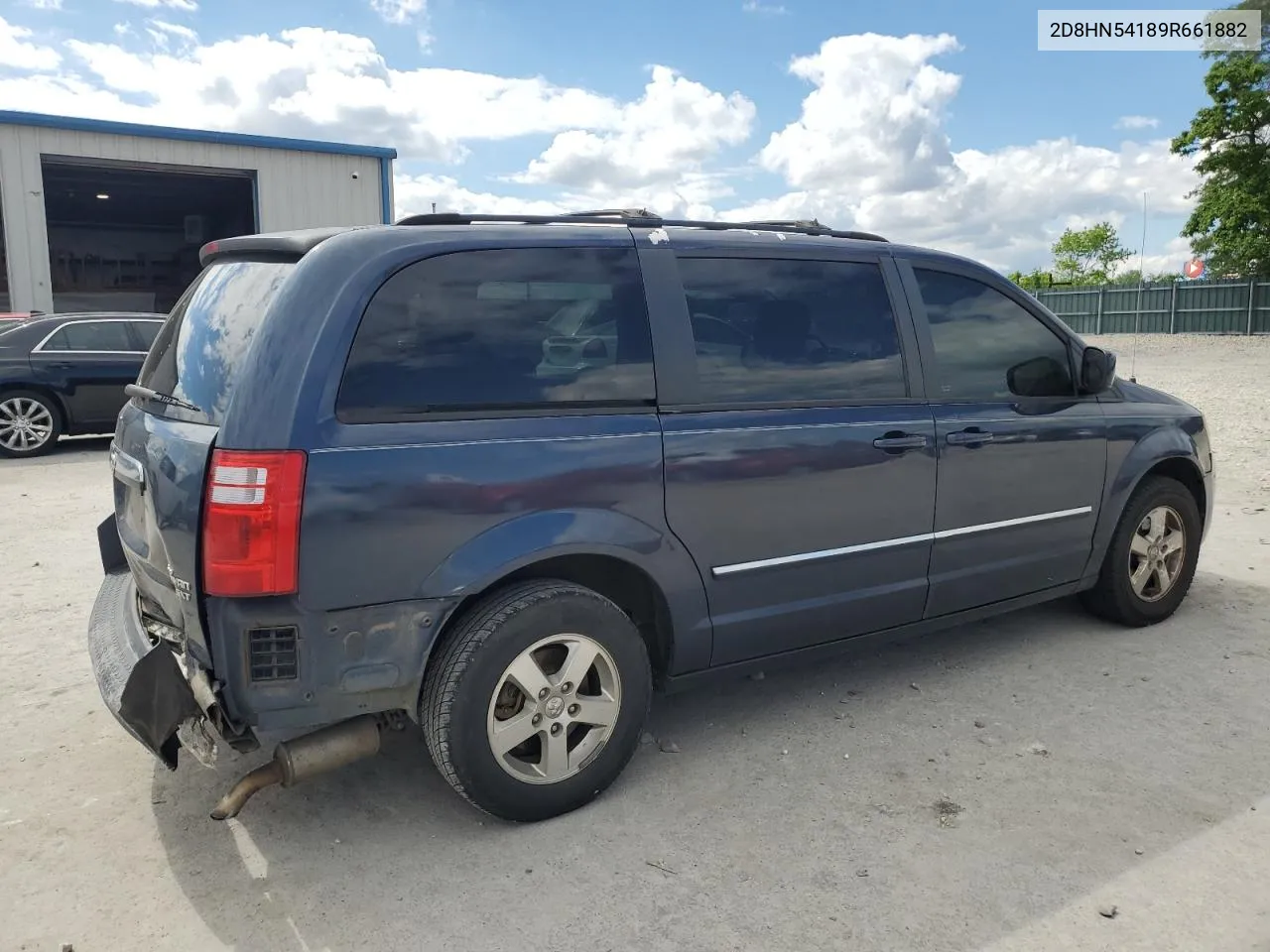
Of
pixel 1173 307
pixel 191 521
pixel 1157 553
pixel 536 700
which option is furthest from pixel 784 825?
pixel 1173 307

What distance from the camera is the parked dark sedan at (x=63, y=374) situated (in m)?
10.5

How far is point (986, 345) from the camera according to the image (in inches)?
167

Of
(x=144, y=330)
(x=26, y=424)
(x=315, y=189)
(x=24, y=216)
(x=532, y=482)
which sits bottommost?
(x=26, y=424)

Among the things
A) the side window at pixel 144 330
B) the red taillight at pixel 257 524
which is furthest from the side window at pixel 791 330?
the side window at pixel 144 330

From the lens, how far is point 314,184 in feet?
65.3

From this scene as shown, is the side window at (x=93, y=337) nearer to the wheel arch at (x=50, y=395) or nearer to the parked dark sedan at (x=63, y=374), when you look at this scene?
the parked dark sedan at (x=63, y=374)

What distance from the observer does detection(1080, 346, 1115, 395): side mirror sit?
4469mm

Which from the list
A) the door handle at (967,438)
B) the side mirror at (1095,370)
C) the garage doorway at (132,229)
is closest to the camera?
the door handle at (967,438)

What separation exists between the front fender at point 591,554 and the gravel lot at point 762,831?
1.64 ft

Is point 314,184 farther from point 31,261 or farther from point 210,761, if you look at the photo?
point 210,761

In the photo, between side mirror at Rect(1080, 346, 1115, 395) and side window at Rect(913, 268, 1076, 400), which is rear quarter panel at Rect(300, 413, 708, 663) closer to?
side window at Rect(913, 268, 1076, 400)

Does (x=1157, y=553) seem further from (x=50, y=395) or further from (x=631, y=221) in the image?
(x=50, y=395)

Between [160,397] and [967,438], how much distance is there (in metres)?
2.96

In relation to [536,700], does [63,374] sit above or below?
above
